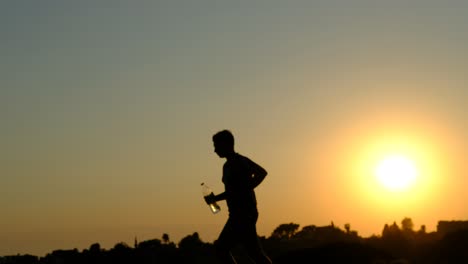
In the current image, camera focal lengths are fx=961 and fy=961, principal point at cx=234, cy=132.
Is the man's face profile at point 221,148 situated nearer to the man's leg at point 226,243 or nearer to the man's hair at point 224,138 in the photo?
the man's hair at point 224,138

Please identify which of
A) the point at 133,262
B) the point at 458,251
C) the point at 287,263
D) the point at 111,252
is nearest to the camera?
the point at 287,263

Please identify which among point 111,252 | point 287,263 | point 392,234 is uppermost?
point 111,252

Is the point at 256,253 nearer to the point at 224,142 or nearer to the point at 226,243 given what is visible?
the point at 226,243

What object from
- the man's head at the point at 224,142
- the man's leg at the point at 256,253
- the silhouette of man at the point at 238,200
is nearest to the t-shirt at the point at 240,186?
the silhouette of man at the point at 238,200

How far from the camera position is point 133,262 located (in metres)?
124

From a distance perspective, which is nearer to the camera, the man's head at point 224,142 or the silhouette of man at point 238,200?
the silhouette of man at point 238,200

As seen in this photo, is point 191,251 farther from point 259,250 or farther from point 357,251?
point 259,250

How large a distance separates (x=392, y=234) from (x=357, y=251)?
5648 cm

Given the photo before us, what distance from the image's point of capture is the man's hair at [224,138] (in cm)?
1469

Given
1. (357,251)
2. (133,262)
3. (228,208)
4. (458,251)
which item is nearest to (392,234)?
(133,262)

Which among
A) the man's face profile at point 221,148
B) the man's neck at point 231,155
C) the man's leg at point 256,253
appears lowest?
the man's leg at point 256,253

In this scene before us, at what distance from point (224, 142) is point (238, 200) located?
91 cm

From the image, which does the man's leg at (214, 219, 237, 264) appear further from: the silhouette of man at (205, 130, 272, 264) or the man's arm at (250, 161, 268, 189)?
the man's arm at (250, 161, 268, 189)

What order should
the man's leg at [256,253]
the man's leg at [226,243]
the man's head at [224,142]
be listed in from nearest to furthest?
the man's leg at [256,253] < the man's leg at [226,243] < the man's head at [224,142]
